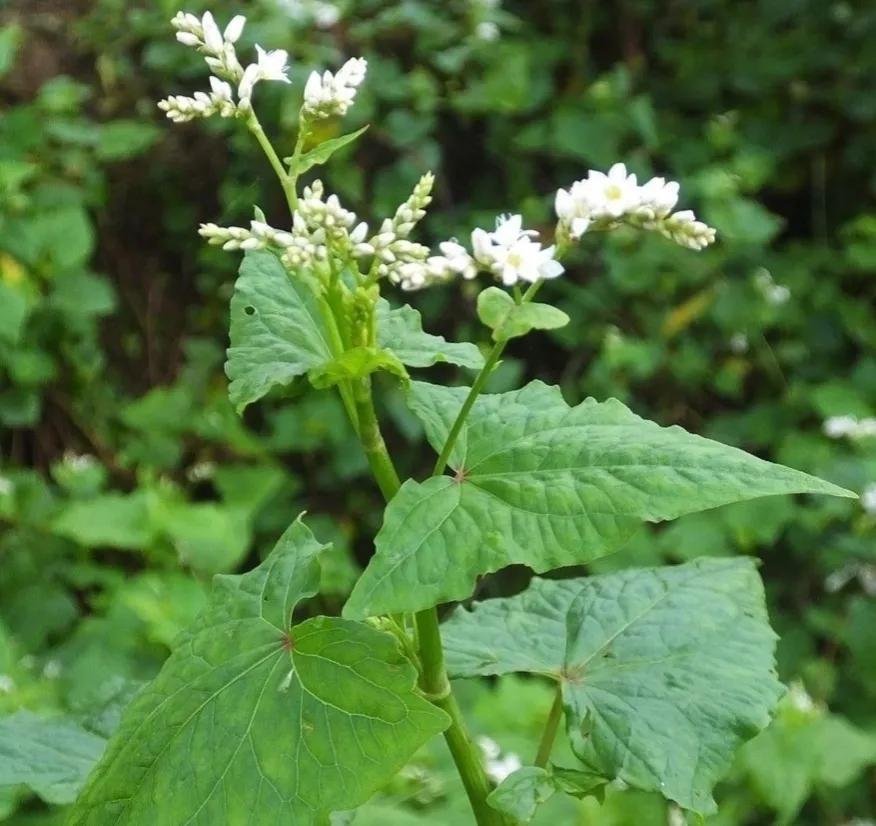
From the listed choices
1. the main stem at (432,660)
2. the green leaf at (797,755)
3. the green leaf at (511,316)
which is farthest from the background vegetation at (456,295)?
the green leaf at (511,316)

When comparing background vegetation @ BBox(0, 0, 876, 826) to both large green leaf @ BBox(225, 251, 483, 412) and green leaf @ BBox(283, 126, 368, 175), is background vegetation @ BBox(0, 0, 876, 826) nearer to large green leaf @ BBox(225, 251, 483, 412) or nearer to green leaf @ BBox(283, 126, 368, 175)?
large green leaf @ BBox(225, 251, 483, 412)

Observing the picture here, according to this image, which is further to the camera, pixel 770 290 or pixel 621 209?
pixel 770 290

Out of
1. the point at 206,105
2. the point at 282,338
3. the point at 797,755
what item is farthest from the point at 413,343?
the point at 797,755

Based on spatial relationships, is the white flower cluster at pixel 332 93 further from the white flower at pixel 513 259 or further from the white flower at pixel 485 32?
the white flower at pixel 485 32

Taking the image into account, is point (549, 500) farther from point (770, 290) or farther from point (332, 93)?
point (770, 290)

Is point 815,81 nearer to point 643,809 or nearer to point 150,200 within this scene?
point 150,200

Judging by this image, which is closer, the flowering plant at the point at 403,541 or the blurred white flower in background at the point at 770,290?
the flowering plant at the point at 403,541

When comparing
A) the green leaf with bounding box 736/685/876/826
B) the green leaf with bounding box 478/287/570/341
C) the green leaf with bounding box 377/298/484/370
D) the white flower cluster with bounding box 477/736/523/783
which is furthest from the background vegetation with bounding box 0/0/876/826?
the green leaf with bounding box 478/287/570/341
